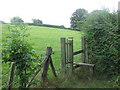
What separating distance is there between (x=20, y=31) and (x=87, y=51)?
3.46m

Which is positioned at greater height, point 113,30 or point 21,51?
point 113,30

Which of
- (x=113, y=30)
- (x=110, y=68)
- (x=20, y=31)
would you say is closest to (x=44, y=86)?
(x=20, y=31)

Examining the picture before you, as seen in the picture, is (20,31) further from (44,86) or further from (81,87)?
(81,87)

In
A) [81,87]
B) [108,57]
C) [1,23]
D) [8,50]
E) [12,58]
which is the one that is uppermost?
[1,23]

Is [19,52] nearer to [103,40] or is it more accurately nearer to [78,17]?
[103,40]

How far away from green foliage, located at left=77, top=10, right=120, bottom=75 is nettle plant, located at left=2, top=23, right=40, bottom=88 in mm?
2657

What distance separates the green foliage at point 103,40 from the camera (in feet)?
14.7

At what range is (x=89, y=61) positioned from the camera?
579 centimetres

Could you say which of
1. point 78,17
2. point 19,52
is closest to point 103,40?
point 19,52

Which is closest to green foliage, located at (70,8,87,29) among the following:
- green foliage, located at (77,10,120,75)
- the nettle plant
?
green foliage, located at (77,10,120,75)

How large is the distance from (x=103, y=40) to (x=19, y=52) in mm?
3254

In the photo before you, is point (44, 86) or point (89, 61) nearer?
point (44, 86)

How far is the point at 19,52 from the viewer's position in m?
2.71

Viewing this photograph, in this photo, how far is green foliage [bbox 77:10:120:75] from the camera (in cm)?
448
